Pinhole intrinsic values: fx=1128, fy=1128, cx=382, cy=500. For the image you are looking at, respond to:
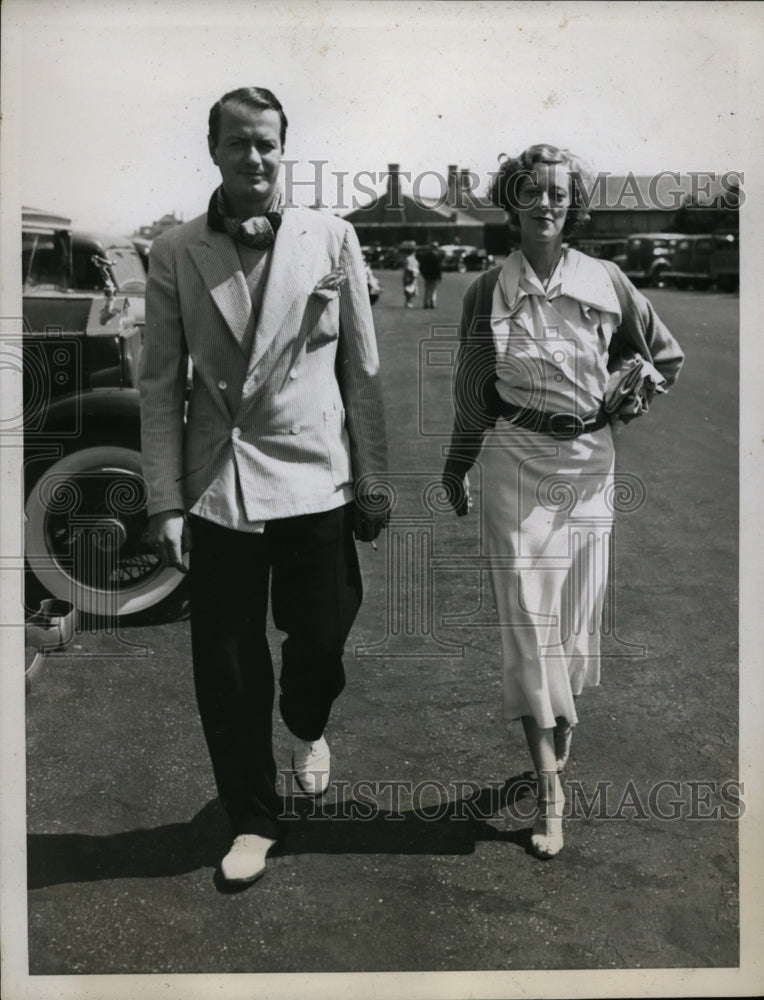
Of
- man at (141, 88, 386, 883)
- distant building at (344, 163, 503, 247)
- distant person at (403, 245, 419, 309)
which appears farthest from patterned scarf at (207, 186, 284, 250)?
distant person at (403, 245, 419, 309)

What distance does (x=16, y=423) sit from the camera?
335 centimetres

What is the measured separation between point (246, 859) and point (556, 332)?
167 cm

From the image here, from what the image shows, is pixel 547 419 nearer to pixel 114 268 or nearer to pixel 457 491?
pixel 457 491

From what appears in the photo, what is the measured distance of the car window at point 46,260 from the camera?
408cm

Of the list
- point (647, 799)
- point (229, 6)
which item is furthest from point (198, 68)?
point (647, 799)

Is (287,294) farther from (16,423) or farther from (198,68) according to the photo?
(16,423)

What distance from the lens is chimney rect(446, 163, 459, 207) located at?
3264 mm

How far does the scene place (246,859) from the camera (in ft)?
10.1

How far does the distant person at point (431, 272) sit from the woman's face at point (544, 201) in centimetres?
235

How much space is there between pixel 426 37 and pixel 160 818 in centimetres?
235

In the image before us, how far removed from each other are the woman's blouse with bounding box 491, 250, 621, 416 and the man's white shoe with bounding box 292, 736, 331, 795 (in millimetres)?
1153

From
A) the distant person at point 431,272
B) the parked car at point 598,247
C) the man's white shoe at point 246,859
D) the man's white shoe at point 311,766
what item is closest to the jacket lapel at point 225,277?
the parked car at point 598,247

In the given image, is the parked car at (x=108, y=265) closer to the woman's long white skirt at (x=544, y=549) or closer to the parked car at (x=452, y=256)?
the parked car at (x=452, y=256)

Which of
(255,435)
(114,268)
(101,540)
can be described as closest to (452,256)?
(114,268)
